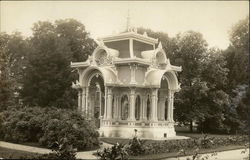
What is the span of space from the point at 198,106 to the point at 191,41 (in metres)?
5.72

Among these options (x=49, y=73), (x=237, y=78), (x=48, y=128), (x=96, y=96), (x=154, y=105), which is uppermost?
(x=49, y=73)

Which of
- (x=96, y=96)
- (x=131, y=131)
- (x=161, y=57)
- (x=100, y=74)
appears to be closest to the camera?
(x=131, y=131)

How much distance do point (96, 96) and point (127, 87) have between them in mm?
3175

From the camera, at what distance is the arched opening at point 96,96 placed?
26.5 m

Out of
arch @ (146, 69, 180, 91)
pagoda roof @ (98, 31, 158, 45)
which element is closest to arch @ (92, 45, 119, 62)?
pagoda roof @ (98, 31, 158, 45)

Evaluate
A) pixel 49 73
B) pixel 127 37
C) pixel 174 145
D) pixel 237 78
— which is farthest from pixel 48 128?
pixel 237 78

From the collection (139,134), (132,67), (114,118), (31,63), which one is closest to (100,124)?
(114,118)

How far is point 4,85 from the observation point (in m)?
15.2

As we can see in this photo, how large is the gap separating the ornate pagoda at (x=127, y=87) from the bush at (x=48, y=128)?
15.0 ft

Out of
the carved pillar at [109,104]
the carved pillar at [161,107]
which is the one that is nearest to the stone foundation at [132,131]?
the carved pillar at [109,104]

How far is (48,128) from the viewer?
1791 centimetres

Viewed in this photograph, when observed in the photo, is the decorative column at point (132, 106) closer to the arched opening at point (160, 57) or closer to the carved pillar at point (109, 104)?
the carved pillar at point (109, 104)

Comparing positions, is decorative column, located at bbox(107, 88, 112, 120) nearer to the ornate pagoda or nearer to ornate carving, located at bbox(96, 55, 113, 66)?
the ornate pagoda

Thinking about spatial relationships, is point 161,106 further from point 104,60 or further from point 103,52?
point 103,52
